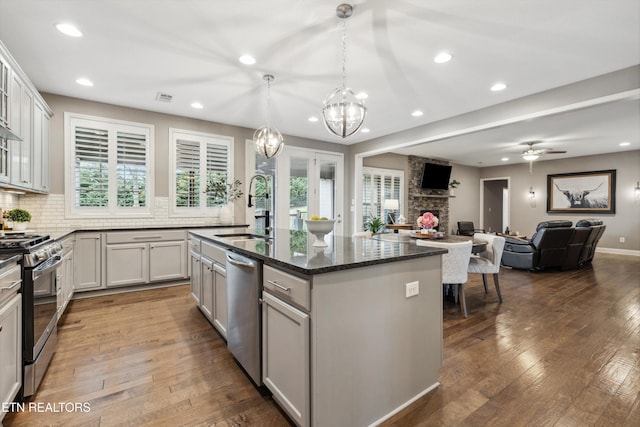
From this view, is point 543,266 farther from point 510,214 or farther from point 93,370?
point 93,370

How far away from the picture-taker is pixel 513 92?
3857 mm

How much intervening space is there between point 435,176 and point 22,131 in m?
8.81

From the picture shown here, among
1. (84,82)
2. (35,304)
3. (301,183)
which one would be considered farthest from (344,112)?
(301,183)

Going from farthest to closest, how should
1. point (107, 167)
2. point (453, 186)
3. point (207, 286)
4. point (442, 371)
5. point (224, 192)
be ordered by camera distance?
point (453, 186) < point (224, 192) < point (107, 167) < point (207, 286) < point (442, 371)

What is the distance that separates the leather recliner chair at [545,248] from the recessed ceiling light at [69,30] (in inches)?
278

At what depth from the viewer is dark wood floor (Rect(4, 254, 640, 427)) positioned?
172 centimetres

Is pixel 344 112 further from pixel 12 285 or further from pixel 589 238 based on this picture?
pixel 589 238

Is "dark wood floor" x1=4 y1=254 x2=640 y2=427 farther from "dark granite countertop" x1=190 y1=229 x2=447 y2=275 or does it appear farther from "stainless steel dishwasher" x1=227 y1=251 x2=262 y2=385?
"dark granite countertop" x1=190 y1=229 x2=447 y2=275

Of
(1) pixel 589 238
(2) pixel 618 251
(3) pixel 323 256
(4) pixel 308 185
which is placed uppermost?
(4) pixel 308 185

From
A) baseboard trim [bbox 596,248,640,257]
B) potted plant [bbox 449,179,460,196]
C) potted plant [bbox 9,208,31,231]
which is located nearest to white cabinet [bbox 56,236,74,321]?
potted plant [bbox 9,208,31,231]

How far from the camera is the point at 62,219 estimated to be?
4.08 metres

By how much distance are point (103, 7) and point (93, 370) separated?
9.00 feet

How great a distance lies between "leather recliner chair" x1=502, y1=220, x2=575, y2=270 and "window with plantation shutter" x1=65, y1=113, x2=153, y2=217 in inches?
264

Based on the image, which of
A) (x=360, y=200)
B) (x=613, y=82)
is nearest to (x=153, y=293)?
(x=360, y=200)
